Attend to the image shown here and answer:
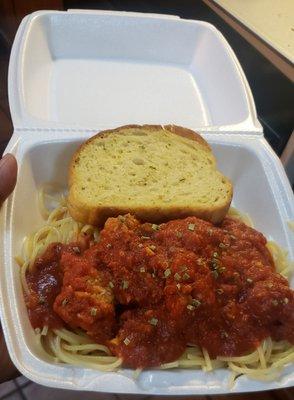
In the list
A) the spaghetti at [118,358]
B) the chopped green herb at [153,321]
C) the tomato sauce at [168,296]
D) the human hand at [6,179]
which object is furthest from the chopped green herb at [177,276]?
the human hand at [6,179]

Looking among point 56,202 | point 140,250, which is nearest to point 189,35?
point 56,202

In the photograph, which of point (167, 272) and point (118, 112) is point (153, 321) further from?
point (118, 112)

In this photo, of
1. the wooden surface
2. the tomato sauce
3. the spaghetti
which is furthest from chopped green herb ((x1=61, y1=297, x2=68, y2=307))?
the wooden surface

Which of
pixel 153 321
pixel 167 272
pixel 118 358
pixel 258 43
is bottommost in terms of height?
pixel 118 358

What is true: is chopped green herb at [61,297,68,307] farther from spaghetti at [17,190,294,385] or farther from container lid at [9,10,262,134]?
container lid at [9,10,262,134]

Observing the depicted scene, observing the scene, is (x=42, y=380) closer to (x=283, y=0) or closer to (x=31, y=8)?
(x=283, y=0)

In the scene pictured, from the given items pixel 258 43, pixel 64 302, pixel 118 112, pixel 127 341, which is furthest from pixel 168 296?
pixel 258 43
